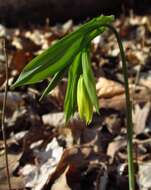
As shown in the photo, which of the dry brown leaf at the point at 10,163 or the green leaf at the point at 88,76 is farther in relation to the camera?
the dry brown leaf at the point at 10,163

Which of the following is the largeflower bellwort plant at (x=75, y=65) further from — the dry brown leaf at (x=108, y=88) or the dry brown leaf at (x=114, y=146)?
the dry brown leaf at (x=108, y=88)

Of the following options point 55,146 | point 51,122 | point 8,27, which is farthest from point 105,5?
point 55,146

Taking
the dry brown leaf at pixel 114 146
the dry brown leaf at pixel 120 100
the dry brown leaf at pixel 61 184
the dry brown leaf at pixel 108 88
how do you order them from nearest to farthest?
the dry brown leaf at pixel 61 184 < the dry brown leaf at pixel 114 146 < the dry brown leaf at pixel 120 100 < the dry brown leaf at pixel 108 88


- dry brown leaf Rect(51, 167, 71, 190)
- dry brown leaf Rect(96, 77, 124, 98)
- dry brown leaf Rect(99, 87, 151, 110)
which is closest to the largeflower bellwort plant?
dry brown leaf Rect(51, 167, 71, 190)

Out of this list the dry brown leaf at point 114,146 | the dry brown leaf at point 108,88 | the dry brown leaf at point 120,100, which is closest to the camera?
the dry brown leaf at point 114,146

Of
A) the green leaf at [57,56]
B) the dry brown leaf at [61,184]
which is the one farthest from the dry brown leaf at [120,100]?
the green leaf at [57,56]

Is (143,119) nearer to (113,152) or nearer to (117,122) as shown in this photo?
(117,122)

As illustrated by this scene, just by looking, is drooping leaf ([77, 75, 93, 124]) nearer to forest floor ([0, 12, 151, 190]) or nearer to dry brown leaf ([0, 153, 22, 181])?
forest floor ([0, 12, 151, 190])
